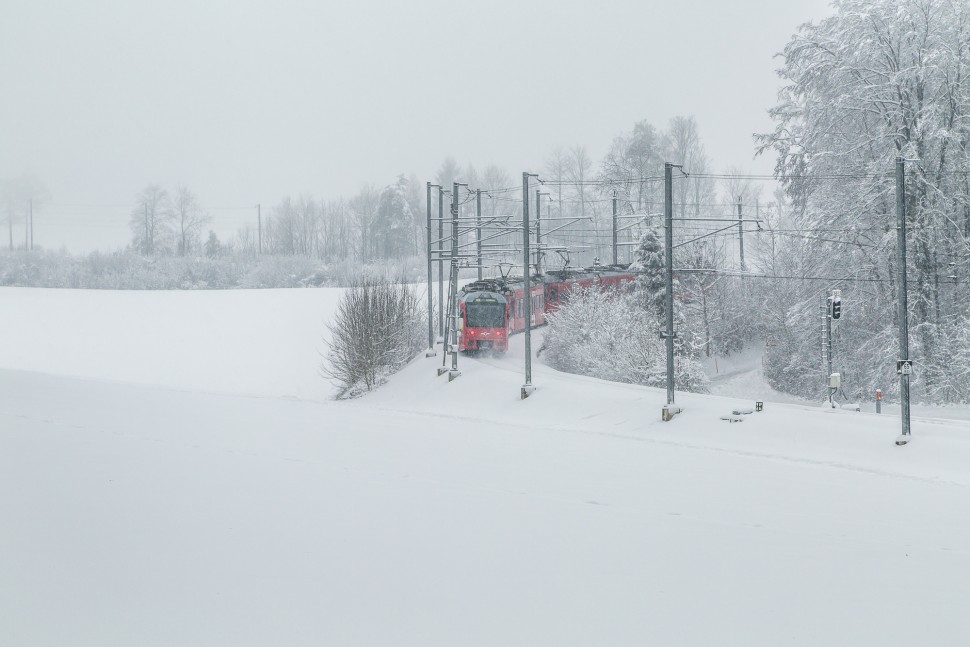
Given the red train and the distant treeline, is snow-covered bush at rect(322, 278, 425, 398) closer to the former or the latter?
the red train

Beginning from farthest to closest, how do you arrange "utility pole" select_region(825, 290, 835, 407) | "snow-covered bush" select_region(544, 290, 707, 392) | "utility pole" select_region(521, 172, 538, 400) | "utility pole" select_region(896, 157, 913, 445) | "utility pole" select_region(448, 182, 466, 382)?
"snow-covered bush" select_region(544, 290, 707, 392), "utility pole" select_region(448, 182, 466, 382), "utility pole" select_region(825, 290, 835, 407), "utility pole" select_region(521, 172, 538, 400), "utility pole" select_region(896, 157, 913, 445)

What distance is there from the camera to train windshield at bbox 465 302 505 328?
3759 cm

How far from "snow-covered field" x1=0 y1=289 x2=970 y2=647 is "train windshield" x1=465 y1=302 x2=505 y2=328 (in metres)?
10.2

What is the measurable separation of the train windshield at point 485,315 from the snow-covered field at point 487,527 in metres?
10.2

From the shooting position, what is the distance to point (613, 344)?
3947 centimetres

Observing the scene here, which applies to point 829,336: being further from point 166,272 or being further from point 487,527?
point 166,272

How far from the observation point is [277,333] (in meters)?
57.3

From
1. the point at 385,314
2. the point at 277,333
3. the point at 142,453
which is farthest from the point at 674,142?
the point at 142,453

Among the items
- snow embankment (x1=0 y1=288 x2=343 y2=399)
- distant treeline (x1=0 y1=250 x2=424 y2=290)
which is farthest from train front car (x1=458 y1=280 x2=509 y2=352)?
distant treeline (x1=0 y1=250 x2=424 y2=290)

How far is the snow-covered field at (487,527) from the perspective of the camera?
8.61 meters

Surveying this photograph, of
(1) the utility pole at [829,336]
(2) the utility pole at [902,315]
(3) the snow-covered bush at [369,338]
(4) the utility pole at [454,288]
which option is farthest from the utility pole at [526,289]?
(3) the snow-covered bush at [369,338]

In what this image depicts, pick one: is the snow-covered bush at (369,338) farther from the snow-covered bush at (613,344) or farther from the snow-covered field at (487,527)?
the snow-covered field at (487,527)

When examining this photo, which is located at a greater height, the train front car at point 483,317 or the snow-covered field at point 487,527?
the train front car at point 483,317

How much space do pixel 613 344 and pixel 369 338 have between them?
35.6 ft
